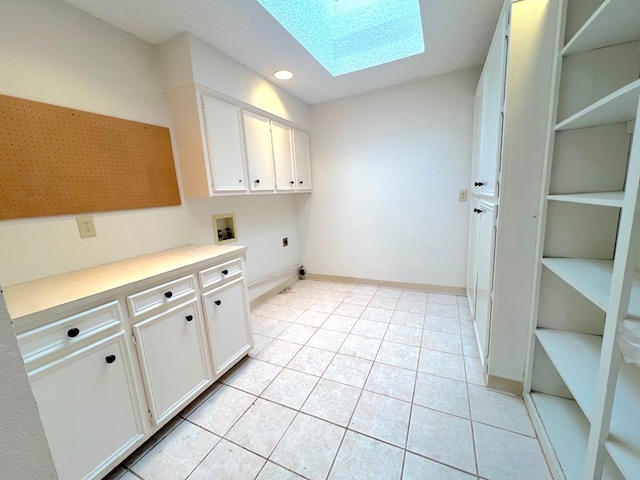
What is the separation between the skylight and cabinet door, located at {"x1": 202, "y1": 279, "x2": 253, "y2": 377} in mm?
1843

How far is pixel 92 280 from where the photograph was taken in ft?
4.16

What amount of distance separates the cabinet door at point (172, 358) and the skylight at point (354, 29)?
1.97 meters

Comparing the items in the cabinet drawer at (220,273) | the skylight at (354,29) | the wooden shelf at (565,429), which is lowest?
the wooden shelf at (565,429)

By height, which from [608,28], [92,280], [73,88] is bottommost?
[92,280]

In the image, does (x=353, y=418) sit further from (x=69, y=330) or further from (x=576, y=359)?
(x=69, y=330)

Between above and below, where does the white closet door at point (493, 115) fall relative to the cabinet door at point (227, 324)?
above

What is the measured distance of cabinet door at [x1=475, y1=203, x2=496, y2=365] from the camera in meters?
1.58

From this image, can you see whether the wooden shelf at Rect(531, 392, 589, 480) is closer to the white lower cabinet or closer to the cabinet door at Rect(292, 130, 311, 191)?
the white lower cabinet

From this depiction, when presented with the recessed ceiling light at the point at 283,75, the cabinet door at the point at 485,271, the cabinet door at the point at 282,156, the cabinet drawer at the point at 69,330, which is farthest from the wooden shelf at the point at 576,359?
the recessed ceiling light at the point at 283,75

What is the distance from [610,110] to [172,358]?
2.23 meters

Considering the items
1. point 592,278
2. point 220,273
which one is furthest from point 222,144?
point 592,278

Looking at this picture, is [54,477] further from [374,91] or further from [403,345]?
[374,91]

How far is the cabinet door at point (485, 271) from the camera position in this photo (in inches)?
62.4

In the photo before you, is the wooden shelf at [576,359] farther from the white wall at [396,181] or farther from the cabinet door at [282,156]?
the cabinet door at [282,156]
